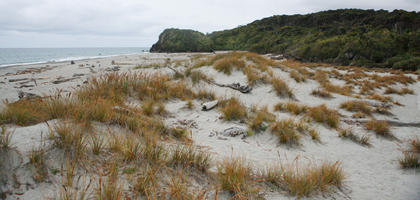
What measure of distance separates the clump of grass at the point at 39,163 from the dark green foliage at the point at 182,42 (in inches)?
1521

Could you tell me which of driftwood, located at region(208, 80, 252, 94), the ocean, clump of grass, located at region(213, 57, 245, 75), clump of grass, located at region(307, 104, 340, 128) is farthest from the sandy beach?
the ocean

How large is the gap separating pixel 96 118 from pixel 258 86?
6.15m

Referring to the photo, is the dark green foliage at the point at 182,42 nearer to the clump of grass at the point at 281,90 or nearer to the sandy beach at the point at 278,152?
the clump of grass at the point at 281,90

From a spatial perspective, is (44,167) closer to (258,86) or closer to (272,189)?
(272,189)

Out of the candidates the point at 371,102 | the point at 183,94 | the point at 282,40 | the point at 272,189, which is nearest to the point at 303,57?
the point at 282,40

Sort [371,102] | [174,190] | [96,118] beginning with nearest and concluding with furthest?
1. [174,190]
2. [96,118]
3. [371,102]

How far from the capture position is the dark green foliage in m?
39.4

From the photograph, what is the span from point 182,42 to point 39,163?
4163 cm

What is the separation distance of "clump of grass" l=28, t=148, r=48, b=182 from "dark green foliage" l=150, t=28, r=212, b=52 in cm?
3864

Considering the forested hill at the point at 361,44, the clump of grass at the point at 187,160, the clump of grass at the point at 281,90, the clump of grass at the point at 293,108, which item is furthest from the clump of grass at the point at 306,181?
the forested hill at the point at 361,44

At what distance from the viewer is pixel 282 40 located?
34.8 m

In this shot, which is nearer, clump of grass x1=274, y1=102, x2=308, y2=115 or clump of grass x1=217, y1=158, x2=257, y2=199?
clump of grass x1=217, y1=158, x2=257, y2=199

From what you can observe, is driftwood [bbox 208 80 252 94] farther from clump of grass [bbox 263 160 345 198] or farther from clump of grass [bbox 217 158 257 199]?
clump of grass [bbox 217 158 257 199]

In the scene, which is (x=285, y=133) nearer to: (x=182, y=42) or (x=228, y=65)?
(x=228, y=65)
